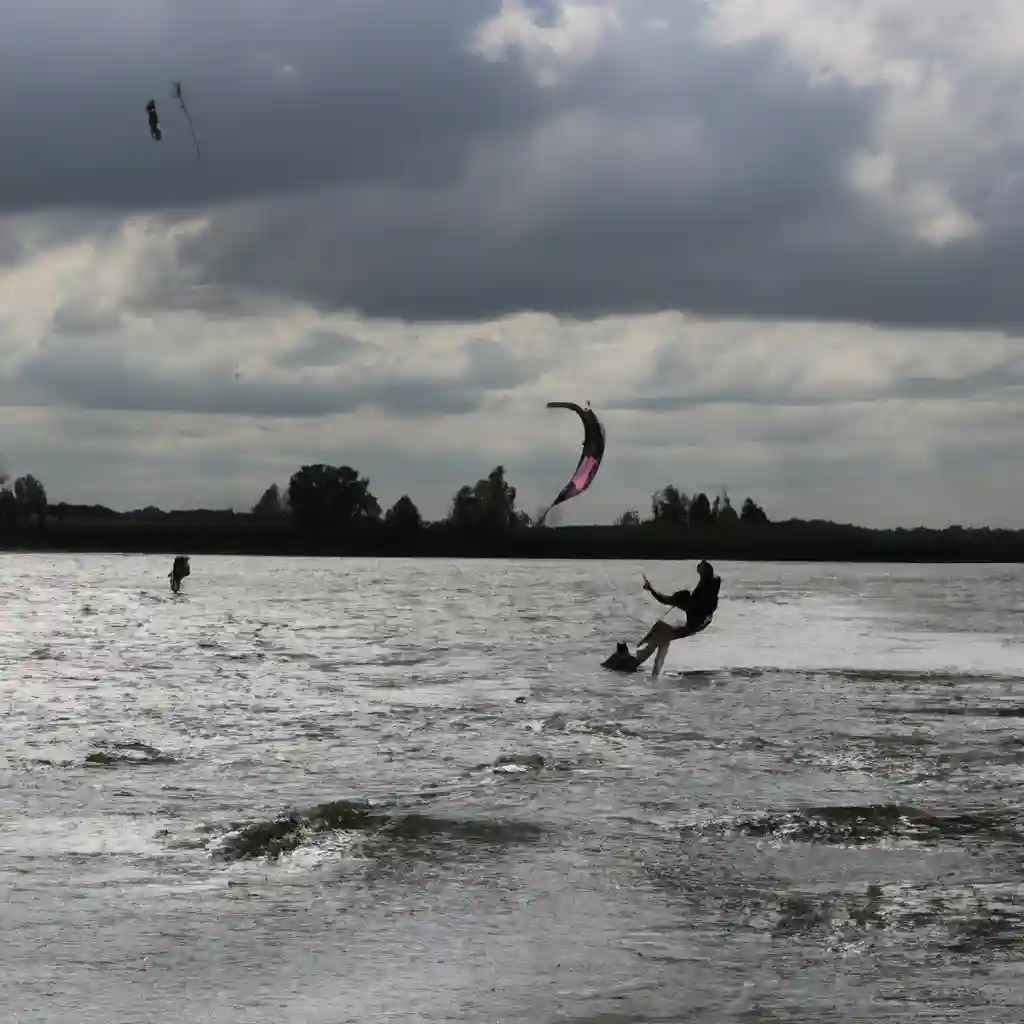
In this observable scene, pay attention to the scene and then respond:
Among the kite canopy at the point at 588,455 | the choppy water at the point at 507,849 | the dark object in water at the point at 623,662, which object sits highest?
the kite canopy at the point at 588,455

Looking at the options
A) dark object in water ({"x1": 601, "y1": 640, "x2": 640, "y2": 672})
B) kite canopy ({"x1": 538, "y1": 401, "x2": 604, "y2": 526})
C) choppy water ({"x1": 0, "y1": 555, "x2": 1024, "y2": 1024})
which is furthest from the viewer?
dark object in water ({"x1": 601, "y1": 640, "x2": 640, "y2": 672})

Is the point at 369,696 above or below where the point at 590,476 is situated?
below

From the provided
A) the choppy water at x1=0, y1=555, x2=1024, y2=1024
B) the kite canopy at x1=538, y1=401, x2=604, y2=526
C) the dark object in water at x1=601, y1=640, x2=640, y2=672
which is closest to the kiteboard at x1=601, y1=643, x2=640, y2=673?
the dark object in water at x1=601, y1=640, x2=640, y2=672

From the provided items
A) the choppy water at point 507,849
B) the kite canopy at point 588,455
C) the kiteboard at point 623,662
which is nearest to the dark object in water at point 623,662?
the kiteboard at point 623,662

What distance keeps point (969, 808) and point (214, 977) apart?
808 cm

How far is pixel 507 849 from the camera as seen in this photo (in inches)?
493

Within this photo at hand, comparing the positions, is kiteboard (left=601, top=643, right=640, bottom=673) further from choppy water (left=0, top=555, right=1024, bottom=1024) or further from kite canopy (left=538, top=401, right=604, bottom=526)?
kite canopy (left=538, top=401, right=604, bottom=526)

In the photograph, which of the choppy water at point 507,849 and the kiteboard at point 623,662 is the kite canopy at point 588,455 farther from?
the kiteboard at point 623,662

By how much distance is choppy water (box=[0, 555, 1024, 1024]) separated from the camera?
8664 mm

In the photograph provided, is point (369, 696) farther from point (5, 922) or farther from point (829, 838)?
point (5, 922)

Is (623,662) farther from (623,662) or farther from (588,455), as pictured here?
(588,455)

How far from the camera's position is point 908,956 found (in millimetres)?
9297

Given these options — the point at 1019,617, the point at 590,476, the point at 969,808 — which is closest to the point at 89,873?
the point at 969,808

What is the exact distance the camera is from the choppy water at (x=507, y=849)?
8664mm
